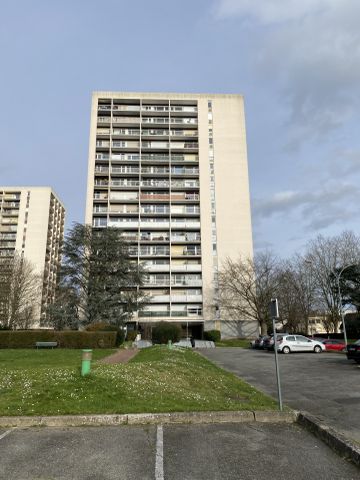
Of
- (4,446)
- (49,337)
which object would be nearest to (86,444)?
(4,446)

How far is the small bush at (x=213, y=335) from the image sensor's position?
5184 centimetres

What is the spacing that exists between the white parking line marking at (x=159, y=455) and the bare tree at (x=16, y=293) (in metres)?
46.1

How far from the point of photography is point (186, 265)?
59.0 meters

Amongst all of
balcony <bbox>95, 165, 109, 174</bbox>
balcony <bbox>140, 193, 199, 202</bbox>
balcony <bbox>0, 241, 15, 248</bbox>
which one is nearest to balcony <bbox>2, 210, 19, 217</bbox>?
balcony <bbox>0, 241, 15, 248</bbox>

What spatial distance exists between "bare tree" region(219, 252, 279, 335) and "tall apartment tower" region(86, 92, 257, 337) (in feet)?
7.22

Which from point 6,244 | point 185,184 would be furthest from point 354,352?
point 6,244

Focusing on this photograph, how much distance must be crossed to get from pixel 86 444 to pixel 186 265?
53.6m

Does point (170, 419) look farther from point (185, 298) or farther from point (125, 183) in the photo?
point (125, 183)

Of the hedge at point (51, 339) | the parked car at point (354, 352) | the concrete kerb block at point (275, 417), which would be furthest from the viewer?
the hedge at point (51, 339)

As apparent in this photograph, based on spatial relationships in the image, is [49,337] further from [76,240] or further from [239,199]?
[239,199]

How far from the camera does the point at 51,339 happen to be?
2817cm

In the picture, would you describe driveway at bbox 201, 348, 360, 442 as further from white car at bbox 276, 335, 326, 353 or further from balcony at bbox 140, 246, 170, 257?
balcony at bbox 140, 246, 170, 257

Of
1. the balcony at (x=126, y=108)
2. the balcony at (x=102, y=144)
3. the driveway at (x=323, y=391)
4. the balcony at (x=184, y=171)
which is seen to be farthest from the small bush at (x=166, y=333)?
the balcony at (x=126, y=108)

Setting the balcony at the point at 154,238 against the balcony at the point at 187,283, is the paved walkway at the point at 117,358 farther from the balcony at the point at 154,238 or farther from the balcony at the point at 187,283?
the balcony at the point at 154,238
